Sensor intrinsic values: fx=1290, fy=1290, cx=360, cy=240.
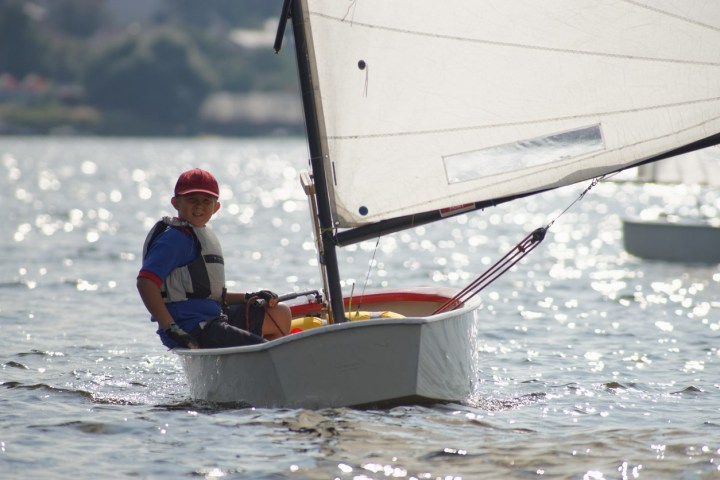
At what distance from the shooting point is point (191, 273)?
26.9ft

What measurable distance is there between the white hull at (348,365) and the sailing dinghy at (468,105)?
3 centimetres

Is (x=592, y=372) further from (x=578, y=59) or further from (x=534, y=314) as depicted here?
(x=534, y=314)

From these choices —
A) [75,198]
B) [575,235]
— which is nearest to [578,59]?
[575,235]

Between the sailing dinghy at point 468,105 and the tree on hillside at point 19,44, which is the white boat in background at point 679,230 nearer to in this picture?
the sailing dinghy at point 468,105

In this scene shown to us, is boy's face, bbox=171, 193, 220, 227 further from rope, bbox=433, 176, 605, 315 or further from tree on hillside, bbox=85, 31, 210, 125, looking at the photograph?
tree on hillside, bbox=85, 31, 210, 125

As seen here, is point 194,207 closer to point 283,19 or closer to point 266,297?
point 266,297

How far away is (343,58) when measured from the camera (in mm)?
8250

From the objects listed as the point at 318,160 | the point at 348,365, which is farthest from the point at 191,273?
the point at 348,365

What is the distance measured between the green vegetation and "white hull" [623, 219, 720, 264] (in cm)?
10985

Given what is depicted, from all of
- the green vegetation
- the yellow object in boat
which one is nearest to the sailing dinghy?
the yellow object in boat

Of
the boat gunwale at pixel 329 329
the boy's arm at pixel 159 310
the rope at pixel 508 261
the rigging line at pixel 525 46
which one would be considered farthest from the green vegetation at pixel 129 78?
the boat gunwale at pixel 329 329

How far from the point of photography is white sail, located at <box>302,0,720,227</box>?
8.20 metres

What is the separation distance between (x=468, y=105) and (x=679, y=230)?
1246 cm

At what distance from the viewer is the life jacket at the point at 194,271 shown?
8180mm
